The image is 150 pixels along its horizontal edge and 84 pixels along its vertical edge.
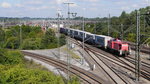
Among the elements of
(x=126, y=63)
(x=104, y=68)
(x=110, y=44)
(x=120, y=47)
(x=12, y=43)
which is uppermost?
(x=110, y=44)

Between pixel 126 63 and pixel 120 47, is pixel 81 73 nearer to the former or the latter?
pixel 126 63

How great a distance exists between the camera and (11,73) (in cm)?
2134

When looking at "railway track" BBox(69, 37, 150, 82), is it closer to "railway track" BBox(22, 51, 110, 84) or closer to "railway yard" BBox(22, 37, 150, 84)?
"railway yard" BBox(22, 37, 150, 84)

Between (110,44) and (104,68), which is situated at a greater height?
(110,44)

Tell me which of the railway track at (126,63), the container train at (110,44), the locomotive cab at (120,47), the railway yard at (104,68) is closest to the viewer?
the railway yard at (104,68)

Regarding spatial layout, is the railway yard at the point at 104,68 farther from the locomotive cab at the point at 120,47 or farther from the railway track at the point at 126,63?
the locomotive cab at the point at 120,47

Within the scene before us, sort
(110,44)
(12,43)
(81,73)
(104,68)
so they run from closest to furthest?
(81,73)
(104,68)
(110,44)
(12,43)

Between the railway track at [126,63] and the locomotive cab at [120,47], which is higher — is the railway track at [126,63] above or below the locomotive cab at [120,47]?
below

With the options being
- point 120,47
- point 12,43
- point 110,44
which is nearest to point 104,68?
point 120,47

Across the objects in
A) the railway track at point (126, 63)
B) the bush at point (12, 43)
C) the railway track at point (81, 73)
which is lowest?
the railway track at point (81, 73)

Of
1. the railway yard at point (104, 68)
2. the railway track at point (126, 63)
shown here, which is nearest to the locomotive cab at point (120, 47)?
the railway yard at point (104, 68)

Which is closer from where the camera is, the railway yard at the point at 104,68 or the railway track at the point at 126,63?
the railway yard at the point at 104,68

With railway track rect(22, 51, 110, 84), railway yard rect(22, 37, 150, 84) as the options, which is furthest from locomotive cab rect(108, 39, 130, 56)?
railway track rect(22, 51, 110, 84)

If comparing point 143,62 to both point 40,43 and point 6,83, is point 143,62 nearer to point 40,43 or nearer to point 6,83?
point 6,83
